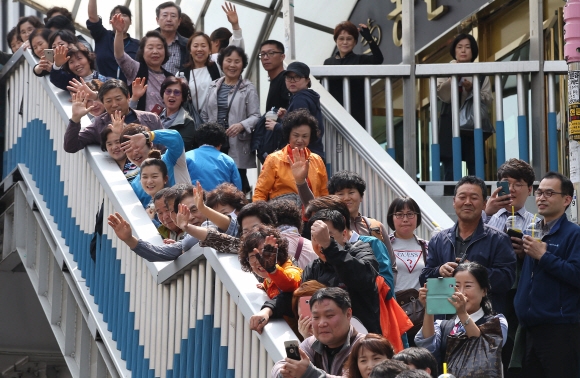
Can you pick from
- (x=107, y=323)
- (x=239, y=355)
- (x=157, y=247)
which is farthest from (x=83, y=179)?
(x=239, y=355)

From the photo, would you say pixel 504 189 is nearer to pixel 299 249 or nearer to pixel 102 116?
pixel 299 249

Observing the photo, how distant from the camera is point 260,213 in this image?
685cm

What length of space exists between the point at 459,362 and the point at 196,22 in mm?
9464

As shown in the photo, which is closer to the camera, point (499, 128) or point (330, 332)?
point (330, 332)

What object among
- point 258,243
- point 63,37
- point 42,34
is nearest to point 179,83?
point 63,37

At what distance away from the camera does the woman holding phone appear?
20.0 feet

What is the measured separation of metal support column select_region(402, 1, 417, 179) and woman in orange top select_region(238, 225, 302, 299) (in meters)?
4.51

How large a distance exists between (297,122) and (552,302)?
272cm

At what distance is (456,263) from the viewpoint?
6.75m

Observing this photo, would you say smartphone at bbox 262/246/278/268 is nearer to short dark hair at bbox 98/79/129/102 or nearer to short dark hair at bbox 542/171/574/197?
short dark hair at bbox 542/171/574/197

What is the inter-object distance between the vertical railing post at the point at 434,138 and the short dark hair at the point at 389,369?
5806 mm

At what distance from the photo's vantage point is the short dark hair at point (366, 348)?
5336 millimetres

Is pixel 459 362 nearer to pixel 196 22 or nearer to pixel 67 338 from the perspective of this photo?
pixel 67 338

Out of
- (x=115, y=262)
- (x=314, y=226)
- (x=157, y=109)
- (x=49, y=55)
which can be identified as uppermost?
(x=49, y=55)
